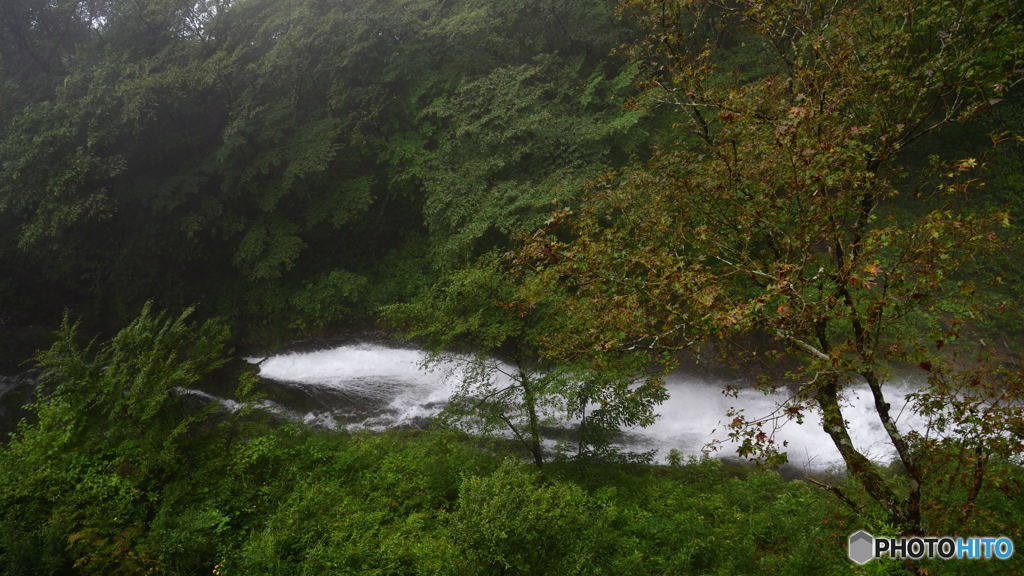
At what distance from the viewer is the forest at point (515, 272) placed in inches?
168

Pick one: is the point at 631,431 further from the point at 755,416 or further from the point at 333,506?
the point at 333,506

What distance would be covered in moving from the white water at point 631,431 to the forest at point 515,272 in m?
0.27

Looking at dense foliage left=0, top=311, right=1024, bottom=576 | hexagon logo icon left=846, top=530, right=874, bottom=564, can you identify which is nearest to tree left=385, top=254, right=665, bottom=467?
dense foliage left=0, top=311, right=1024, bottom=576

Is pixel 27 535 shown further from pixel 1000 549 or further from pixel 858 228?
pixel 1000 549

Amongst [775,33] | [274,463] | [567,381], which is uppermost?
[775,33]

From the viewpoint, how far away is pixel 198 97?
14.0 m

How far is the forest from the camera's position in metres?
4.27

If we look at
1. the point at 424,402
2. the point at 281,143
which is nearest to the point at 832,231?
the point at 424,402

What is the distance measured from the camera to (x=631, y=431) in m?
10.4

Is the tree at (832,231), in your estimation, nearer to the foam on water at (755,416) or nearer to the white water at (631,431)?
the white water at (631,431)

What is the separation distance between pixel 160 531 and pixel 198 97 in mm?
12130

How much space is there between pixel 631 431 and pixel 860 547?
5.97m

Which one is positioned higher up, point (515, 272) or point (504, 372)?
point (515, 272)

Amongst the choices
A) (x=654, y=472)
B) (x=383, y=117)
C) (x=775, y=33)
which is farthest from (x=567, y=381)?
(x=383, y=117)
